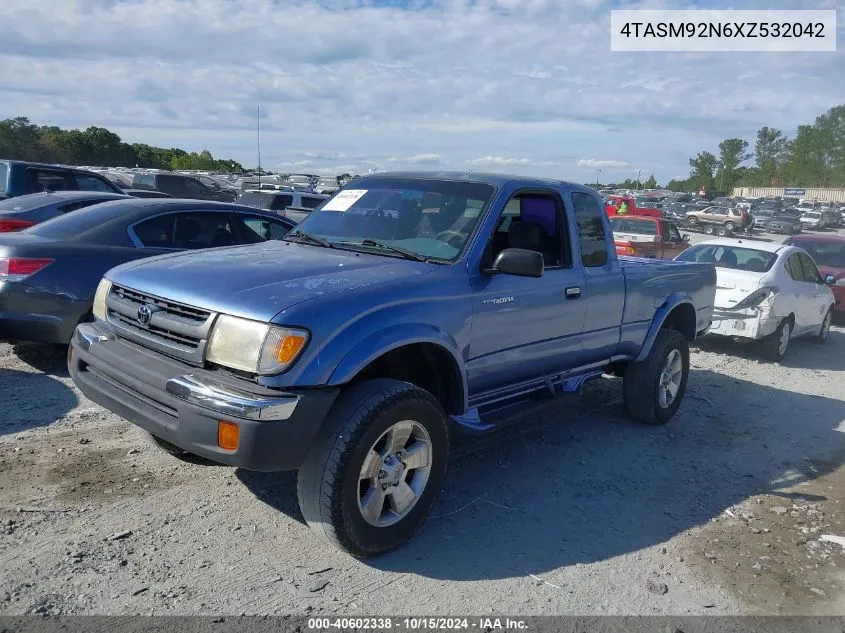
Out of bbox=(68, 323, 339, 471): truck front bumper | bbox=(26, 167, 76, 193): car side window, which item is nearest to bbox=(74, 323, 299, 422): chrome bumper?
bbox=(68, 323, 339, 471): truck front bumper

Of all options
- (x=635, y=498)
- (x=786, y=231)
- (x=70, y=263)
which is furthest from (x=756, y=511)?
(x=786, y=231)

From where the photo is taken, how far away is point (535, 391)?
5.04 m

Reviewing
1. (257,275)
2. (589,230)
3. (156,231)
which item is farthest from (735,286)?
(257,275)

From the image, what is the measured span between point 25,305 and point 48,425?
1334 mm

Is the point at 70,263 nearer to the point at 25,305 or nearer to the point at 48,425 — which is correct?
the point at 25,305

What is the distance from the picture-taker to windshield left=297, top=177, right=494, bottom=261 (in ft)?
14.7

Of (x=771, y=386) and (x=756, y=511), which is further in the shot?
(x=771, y=386)

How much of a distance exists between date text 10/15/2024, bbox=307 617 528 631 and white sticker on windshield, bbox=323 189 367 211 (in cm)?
279

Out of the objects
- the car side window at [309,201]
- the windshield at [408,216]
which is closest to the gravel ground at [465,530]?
the windshield at [408,216]

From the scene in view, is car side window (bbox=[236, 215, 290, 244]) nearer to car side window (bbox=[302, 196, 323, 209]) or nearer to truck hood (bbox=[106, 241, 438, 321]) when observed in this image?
truck hood (bbox=[106, 241, 438, 321])

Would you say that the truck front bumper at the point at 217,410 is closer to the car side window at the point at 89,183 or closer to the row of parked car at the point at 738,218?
the car side window at the point at 89,183

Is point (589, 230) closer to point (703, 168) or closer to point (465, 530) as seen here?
point (465, 530)

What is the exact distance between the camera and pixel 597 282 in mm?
5371

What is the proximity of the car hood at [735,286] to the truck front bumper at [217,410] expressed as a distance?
7.64 m
